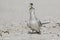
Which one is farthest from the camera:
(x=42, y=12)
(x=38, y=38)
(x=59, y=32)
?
(x=42, y=12)

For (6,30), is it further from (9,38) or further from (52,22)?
(52,22)

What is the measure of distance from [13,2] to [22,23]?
178 inches

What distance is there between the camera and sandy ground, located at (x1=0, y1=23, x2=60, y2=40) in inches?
413

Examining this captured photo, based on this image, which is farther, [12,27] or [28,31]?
[12,27]

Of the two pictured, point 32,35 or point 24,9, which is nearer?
point 32,35

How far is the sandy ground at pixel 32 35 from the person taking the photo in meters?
10.5

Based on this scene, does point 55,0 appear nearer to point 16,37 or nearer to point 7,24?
point 7,24

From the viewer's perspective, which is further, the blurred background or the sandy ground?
the blurred background

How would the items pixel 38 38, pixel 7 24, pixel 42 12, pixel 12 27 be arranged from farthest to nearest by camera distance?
1. pixel 42 12
2. pixel 7 24
3. pixel 12 27
4. pixel 38 38

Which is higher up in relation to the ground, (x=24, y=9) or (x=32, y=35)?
(x=32, y=35)

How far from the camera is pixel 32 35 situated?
423 inches

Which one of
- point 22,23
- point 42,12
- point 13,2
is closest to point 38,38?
point 22,23

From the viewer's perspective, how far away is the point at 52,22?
13.5 metres

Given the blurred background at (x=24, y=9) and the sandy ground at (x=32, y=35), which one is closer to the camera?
the sandy ground at (x=32, y=35)
